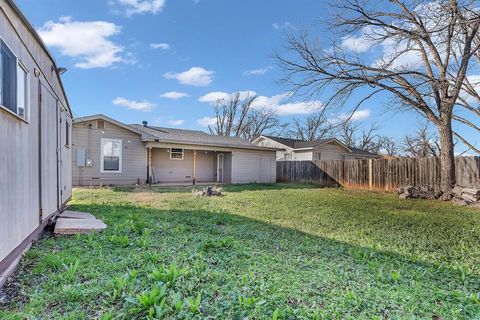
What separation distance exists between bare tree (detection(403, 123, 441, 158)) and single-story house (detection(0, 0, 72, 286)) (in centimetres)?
2685

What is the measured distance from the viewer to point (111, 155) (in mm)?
13016

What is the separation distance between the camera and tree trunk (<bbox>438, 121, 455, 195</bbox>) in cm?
1081

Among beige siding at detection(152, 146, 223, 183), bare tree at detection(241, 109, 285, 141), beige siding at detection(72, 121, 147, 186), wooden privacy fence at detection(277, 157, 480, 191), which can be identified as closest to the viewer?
wooden privacy fence at detection(277, 157, 480, 191)

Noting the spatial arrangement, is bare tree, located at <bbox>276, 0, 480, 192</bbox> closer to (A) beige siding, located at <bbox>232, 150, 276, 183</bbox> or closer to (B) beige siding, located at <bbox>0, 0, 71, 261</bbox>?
(A) beige siding, located at <bbox>232, 150, 276, 183</bbox>

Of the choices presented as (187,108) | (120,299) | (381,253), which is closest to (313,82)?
(381,253)

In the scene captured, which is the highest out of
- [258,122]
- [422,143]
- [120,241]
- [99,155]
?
[258,122]

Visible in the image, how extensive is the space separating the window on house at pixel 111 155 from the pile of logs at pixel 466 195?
1312cm

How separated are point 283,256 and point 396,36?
35.0 feet

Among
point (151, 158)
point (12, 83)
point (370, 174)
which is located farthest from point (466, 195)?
point (151, 158)

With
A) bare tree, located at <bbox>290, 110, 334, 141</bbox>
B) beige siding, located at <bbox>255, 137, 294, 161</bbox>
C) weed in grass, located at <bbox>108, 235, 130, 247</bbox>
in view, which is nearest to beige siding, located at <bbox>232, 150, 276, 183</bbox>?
beige siding, located at <bbox>255, 137, 294, 161</bbox>

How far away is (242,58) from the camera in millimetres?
19859

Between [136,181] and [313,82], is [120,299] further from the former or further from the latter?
[136,181]

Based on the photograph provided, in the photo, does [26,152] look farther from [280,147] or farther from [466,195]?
[280,147]

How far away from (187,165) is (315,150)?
35.1 feet
